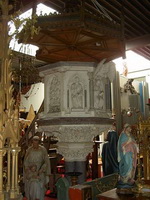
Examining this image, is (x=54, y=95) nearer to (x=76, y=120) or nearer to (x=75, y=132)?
(x=76, y=120)

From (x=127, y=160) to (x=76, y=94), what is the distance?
6.60 feet

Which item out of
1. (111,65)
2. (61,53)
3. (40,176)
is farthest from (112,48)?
(40,176)

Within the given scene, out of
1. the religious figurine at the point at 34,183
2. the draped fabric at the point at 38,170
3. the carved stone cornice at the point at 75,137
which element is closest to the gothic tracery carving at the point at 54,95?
the carved stone cornice at the point at 75,137

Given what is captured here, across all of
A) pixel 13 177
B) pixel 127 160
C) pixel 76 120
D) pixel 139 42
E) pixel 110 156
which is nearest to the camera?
pixel 13 177

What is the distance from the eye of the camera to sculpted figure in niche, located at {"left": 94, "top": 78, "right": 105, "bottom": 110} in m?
5.93

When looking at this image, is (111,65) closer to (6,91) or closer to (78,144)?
(78,144)

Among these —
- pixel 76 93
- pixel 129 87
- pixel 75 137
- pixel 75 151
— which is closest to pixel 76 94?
pixel 76 93

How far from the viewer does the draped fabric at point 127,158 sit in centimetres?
447

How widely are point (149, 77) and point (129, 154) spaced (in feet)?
37.9

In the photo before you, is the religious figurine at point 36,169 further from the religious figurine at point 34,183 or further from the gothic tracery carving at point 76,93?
the gothic tracery carving at point 76,93

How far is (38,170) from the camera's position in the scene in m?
5.61

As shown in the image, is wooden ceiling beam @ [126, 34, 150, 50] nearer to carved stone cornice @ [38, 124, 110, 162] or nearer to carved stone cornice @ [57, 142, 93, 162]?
carved stone cornice @ [38, 124, 110, 162]

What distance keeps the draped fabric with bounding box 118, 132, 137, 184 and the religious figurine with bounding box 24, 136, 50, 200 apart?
1.90 m

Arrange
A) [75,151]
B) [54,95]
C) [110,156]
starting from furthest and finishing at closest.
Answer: [110,156] → [54,95] → [75,151]
